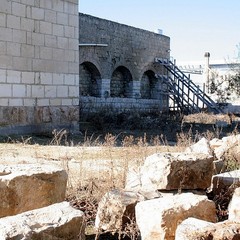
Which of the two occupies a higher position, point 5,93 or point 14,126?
point 5,93

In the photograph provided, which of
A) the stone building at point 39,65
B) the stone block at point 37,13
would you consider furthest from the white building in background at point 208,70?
the stone block at point 37,13

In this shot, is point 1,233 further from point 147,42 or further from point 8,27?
point 147,42

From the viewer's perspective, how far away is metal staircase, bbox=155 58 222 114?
21.6 m

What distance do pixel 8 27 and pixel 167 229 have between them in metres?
7.50

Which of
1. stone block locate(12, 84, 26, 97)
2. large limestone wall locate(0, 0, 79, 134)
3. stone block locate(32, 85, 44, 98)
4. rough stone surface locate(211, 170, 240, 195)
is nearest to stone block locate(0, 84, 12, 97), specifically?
large limestone wall locate(0, 0, 79, 134)

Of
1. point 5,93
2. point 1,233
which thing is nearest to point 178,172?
point 1,233

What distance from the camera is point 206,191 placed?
4594mm

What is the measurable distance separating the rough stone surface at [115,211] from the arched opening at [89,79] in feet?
46.9

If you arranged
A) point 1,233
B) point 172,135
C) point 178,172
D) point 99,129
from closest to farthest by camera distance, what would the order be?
point 1,233 → point 178,172 → point 172,135 → point 99,129

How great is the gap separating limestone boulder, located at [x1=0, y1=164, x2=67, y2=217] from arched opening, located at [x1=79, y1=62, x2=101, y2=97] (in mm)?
14238

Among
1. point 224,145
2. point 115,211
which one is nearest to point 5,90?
point 224,145

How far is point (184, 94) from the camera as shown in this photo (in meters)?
22.0

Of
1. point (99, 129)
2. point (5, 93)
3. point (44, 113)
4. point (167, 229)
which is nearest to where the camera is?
point (167, 229)

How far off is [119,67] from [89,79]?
2.26m
